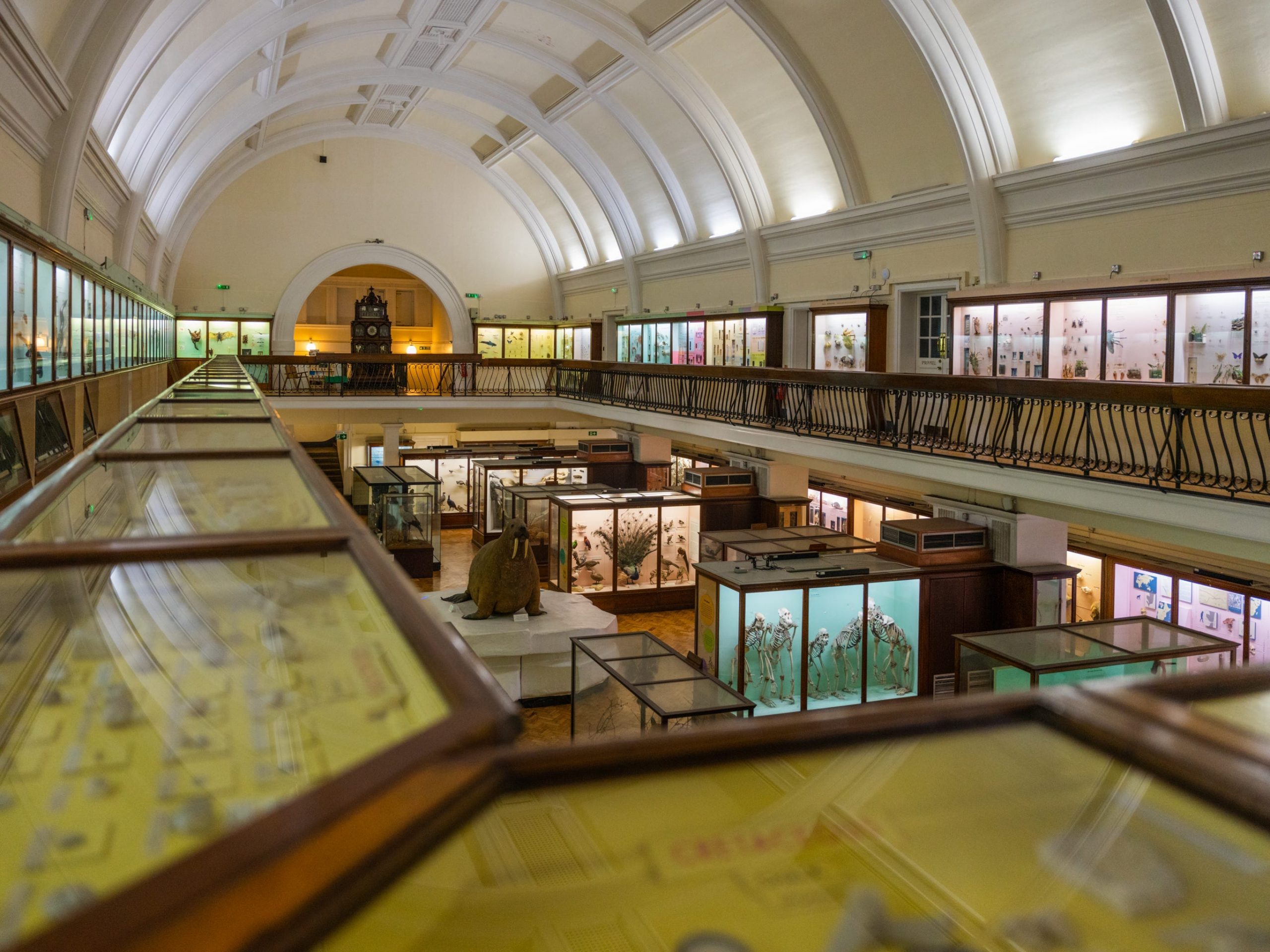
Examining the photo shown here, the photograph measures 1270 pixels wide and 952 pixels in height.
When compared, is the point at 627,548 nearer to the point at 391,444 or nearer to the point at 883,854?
the point at 391,444

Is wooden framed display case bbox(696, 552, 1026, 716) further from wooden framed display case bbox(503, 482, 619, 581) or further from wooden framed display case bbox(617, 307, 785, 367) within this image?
wooden framed display case bbox(617, 307, 785, 367)

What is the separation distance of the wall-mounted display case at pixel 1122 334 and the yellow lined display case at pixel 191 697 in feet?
33.6

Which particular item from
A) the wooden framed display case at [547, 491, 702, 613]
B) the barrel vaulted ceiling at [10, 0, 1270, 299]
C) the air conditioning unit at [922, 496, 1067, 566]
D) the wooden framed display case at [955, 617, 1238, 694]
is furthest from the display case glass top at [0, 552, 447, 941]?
the wooden framed display case at [547, 491, 702, 613]

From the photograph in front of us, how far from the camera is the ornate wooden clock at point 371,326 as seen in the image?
32.3 meters

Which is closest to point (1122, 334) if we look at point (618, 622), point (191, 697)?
point (618, 622)

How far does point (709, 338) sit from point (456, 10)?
8831 mm

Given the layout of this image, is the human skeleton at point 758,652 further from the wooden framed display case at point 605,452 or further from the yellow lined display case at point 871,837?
the wooden framed display case at point 605,452

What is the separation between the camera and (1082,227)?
41.4 ft

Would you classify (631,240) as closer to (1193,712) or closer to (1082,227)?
(1082,227)

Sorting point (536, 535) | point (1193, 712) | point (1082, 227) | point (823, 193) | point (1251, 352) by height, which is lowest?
point (536, 535)

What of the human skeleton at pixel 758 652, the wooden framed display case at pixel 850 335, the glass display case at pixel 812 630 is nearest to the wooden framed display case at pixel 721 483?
the wooden framed display case at pixel 850 335

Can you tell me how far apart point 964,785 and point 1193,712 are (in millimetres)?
215

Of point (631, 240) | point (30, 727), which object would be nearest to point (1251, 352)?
point (30, 727)

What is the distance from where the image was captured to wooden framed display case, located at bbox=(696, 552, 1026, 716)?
36.8 ft
